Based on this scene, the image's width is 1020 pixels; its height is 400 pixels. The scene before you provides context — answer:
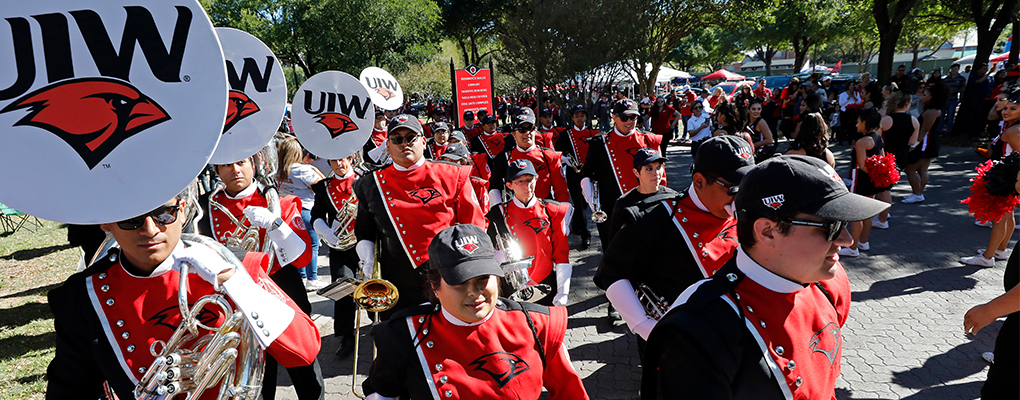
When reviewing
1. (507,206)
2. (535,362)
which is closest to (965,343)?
(507,206)

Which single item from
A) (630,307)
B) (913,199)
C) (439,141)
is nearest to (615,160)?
(439,141)

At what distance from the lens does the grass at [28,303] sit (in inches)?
187

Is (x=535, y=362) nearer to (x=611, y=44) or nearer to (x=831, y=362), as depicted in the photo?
(x=831, y=362)

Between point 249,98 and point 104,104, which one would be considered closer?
point 104,104

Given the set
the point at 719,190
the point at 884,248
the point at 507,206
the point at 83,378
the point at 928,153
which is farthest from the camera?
the point at 928,153

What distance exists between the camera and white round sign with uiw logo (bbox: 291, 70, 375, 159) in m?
4.91

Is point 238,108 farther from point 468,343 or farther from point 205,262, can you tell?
point 468,343

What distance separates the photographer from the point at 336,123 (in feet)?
16.2

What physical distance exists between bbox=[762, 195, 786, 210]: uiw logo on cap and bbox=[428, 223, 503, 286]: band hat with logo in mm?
1051

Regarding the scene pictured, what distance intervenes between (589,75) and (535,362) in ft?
46.4

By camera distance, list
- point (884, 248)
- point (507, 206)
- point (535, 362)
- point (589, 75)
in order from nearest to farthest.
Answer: point (535, 362)
point (507, 206)
point (884, 248)
point (589, 75)

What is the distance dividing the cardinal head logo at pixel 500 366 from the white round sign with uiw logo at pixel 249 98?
1650mm

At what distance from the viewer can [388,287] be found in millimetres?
3082

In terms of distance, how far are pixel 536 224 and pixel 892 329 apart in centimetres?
334
